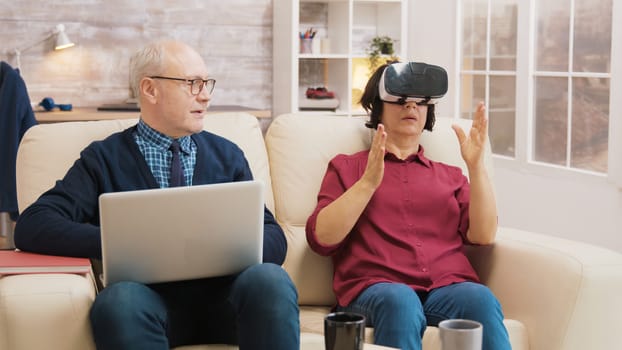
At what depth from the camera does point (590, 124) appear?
3.92 m

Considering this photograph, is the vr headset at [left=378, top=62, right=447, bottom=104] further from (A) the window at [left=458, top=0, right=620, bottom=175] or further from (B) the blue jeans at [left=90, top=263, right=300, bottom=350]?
(A) the window at [left=458, top=0, right=620, bottom=175]

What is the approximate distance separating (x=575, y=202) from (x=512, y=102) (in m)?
0.75

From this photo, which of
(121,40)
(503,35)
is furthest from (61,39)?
(503,35)

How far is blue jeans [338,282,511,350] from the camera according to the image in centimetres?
216

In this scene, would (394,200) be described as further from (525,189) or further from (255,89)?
(255,89)

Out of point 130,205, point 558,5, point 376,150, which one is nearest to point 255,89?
point 558,5

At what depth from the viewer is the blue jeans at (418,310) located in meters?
2.16

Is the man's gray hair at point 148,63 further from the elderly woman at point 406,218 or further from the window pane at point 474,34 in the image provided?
the window pane at point 474,34

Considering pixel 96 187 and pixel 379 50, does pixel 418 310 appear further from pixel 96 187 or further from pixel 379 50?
pixel 379 50

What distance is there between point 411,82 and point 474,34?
2.52 meters

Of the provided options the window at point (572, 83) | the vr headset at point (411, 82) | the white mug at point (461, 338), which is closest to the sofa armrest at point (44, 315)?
the white mug at point (461, 338)

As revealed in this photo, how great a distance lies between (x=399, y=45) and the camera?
536cm

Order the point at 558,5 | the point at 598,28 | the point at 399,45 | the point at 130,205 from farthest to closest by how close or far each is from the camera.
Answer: the point at 399,45 < the point at 558,5 < the point at 598,28 < the point at 130,205

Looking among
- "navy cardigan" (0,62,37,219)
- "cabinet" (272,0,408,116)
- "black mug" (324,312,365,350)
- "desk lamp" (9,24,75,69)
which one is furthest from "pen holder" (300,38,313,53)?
"black mug" (324,312,365,350)
